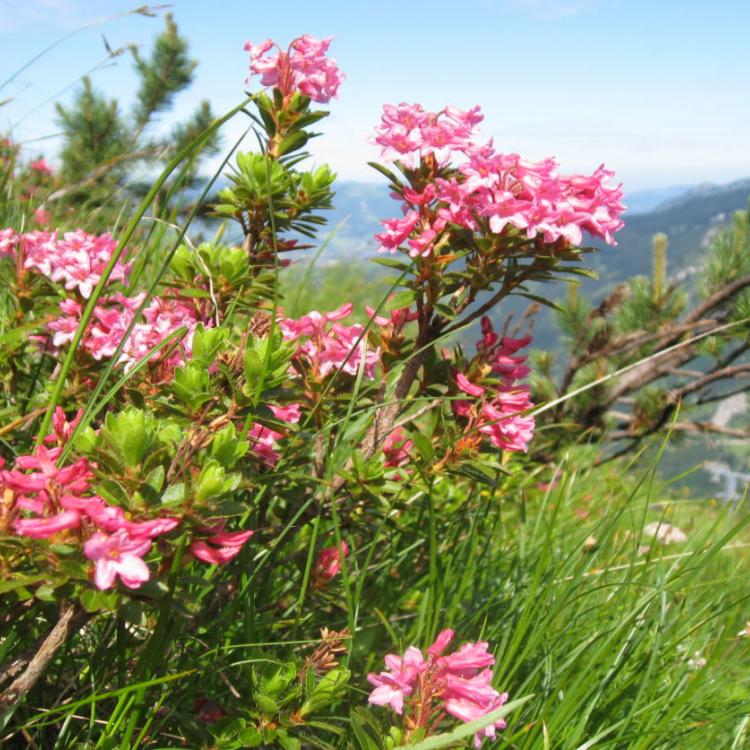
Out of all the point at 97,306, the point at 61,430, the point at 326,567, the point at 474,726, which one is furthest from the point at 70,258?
the point at 474,726

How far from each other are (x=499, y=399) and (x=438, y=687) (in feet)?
1.92

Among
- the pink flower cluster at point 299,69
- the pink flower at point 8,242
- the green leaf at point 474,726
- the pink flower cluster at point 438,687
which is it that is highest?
the pink flower cluster at point 299,69

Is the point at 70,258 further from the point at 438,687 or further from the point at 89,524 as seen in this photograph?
the point at 438,687

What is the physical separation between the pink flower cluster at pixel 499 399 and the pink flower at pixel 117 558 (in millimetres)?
798

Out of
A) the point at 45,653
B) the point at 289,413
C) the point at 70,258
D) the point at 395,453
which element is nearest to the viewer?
the point at 45,653

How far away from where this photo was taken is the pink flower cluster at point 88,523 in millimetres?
822

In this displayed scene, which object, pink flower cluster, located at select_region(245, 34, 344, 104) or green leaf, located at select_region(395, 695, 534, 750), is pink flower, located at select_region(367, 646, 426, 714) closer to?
green leaf, located at select_region(395, 695, 534, 750)

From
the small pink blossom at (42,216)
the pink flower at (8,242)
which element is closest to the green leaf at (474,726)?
the pink flower at (8,242)

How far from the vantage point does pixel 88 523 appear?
90 centimetres

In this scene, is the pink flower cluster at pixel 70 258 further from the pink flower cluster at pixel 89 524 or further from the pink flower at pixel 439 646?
the pink flower at pixel 439 646

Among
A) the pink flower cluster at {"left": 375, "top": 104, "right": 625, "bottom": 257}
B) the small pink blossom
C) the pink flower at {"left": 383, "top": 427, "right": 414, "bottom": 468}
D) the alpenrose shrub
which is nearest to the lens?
the alpenrose shrub

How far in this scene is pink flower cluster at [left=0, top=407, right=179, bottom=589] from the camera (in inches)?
32.4

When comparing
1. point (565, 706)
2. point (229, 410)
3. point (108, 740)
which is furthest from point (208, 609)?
point (565, 706)

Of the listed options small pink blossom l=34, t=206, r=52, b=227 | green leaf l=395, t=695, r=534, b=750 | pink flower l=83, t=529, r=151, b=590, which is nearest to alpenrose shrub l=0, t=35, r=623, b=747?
pink flower l=83, t=529, r=151, b=590
